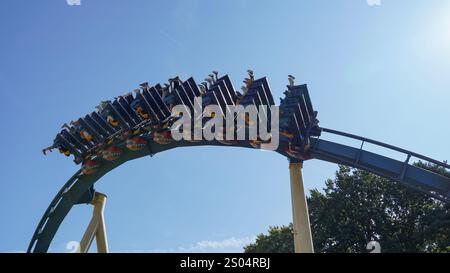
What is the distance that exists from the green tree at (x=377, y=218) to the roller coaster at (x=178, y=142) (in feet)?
38.2

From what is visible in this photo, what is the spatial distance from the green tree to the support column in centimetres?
1177

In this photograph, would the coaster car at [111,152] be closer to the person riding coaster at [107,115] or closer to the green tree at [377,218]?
the person riding coaster at [107,115]

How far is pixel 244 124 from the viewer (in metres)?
10.5

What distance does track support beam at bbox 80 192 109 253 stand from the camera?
12.2 m

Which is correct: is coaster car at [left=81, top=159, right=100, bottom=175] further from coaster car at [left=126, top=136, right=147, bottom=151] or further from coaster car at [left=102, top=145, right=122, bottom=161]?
coaster car at [left=126, top=136, right=147, bottom=151]

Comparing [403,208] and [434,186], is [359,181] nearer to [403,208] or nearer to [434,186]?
[403,208]

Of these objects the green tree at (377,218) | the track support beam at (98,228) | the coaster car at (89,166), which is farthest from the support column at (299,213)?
the green tree at (377,218)

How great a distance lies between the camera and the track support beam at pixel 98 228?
1222 centimetres

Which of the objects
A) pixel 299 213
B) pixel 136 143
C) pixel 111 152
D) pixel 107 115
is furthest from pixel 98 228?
pixel 299 213

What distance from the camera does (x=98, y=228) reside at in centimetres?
Answer: 1262

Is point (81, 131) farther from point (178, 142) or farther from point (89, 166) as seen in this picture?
point (178, 142)

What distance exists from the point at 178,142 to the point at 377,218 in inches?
527

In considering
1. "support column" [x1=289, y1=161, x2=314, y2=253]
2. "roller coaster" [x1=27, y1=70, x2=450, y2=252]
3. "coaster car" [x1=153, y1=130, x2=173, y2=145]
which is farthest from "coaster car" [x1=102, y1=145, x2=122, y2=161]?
"support column" [x1=289, y1=161, x2=314, y2=253]
